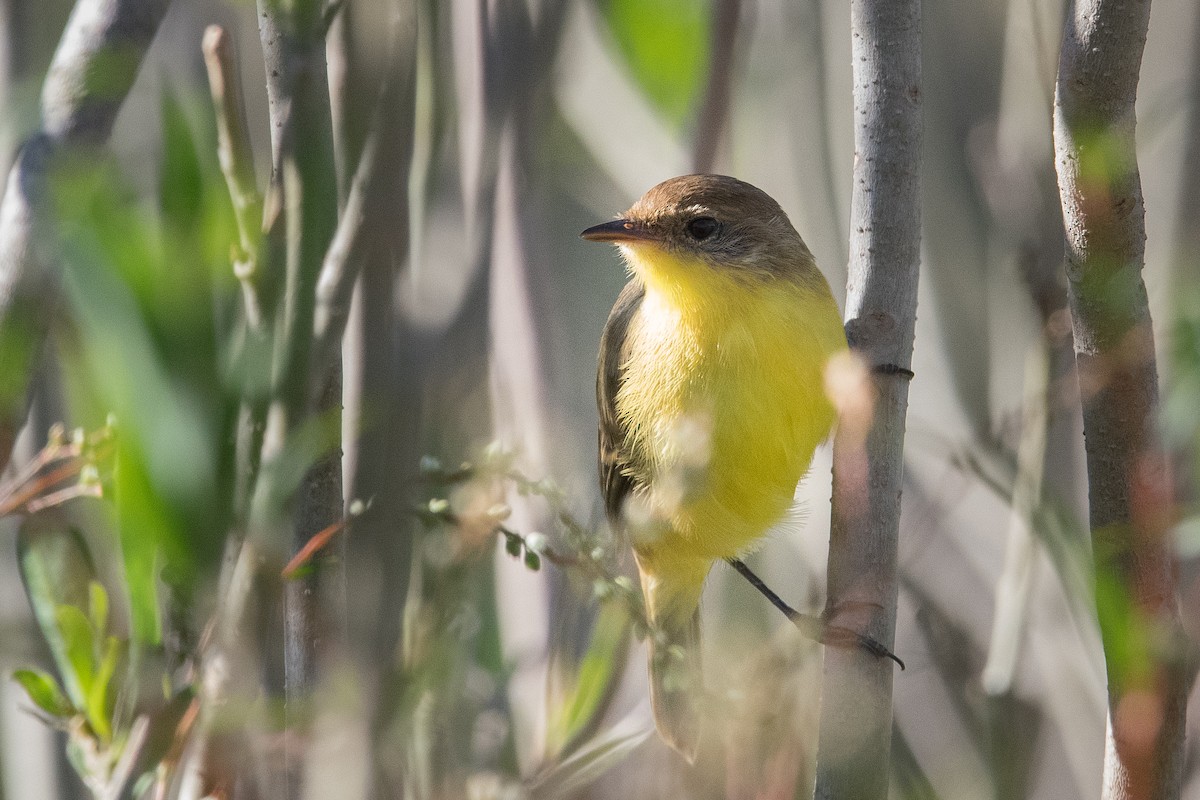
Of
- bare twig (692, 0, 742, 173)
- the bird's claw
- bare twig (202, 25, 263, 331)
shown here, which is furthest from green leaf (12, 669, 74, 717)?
bare twig (692, 0, 742, 173)

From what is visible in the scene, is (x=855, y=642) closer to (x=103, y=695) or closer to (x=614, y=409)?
(x=103, y=695)

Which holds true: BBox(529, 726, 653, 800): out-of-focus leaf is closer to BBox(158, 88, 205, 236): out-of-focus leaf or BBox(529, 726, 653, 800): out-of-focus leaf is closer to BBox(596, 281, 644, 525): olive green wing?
BBox(158, 88, 205, 236): out-of-focus leaf

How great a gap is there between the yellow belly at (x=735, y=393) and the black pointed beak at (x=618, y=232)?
17cm

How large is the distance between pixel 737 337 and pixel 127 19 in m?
1.51

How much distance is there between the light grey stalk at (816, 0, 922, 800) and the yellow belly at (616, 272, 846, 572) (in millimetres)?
397

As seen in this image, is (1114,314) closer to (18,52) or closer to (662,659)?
(662,659)

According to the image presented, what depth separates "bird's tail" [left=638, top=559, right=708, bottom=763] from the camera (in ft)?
4.44

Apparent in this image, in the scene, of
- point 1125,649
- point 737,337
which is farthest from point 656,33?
point 737,337

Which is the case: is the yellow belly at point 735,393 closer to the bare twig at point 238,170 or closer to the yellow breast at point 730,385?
the yellow breast at point 730,385

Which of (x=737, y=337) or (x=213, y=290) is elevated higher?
(x=213, y=290)

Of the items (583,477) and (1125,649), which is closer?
(1125,649)

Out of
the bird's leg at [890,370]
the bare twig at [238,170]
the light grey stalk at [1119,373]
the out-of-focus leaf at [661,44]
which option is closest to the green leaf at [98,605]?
the bare twig at [238,170]

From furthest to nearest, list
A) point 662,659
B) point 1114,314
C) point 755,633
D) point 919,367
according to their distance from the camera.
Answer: point 919,367 < point 755,633 < point 1114,314 < point 662,659

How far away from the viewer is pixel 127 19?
4.54 feet
